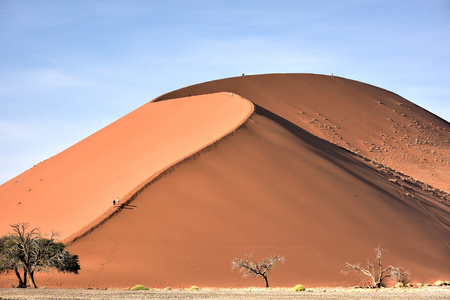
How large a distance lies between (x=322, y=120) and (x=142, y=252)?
44623 mm

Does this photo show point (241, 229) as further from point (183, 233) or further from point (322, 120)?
point (322, 120)

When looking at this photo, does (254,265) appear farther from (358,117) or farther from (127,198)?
(358,117)

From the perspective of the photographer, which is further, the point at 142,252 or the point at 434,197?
the point at 434,197

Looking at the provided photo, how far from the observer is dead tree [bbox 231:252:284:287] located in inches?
1179

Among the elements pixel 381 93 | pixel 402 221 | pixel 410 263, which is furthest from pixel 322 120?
pixel 410 263

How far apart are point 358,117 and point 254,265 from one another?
48752 millimetres

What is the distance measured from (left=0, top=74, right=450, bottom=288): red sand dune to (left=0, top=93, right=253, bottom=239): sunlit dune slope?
0.16m

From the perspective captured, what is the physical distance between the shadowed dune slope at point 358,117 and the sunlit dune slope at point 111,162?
12.3 metres

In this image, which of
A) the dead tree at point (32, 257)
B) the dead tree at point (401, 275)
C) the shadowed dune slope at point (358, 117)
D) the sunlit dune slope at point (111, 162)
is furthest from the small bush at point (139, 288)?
the shadowed dune slope at point (358, 117)

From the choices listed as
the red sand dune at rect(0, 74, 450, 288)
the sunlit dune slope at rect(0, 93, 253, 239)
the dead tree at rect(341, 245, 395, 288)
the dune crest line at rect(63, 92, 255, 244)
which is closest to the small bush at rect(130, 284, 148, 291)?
the red sand dune at rect(0, 74, 450, 288)

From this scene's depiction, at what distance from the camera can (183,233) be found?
33.3 metres

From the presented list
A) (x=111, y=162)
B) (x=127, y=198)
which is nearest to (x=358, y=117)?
(x=111, y=162)

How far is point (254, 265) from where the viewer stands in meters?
31.5

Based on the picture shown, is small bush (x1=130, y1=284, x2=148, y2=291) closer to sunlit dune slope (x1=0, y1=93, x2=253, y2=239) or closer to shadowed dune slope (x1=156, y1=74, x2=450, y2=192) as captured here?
sunlit dune slope (x1=0, y1=93, x2=253, y2=239)
